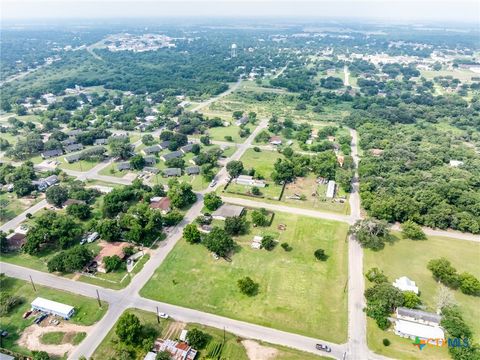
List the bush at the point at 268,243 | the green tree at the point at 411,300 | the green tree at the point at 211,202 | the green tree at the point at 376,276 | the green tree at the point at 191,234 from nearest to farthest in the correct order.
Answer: the green tree at the point at 411,300 → the green tree at the point at 376,276 → the bush at the point at 268,243 → the green tree at the point at 191,234 → the green tree at the point at 211,202

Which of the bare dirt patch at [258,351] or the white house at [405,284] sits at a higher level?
the white house at [405,284]

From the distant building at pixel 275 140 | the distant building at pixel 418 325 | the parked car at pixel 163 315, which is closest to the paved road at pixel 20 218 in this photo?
the parked car at pixel 163 315

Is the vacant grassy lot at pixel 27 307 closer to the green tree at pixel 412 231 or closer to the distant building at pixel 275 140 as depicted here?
the green tree at pixel 412 231

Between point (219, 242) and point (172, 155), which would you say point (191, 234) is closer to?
point (219, 242)

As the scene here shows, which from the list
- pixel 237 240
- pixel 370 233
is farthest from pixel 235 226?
pixel 370 233

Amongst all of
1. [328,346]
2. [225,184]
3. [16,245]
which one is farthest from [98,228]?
Result: [328,346]

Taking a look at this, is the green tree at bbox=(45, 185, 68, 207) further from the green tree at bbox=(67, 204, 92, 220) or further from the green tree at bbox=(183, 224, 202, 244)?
the green tree at bbox=(183, 224, 202, 244)

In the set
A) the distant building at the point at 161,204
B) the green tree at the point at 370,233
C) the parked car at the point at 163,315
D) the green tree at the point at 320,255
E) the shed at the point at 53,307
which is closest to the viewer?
the shed at the point at 53,307
